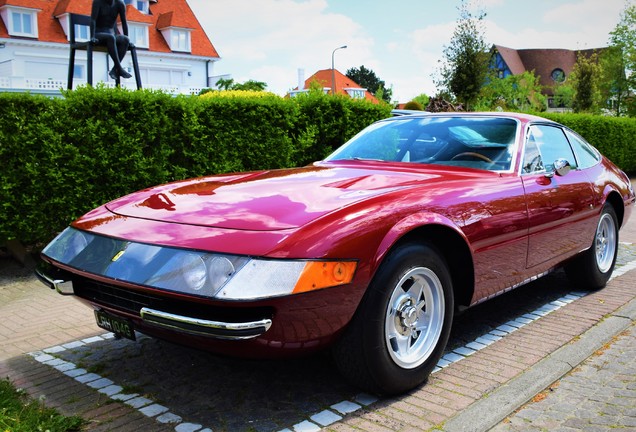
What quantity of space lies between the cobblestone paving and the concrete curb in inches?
1.6

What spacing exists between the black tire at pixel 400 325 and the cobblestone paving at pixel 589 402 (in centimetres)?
55

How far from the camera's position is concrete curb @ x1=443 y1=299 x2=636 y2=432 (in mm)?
3016

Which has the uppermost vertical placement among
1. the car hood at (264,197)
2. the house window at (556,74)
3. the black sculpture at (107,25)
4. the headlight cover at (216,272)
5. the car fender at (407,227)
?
the house window at (556,74)

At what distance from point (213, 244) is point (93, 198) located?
4349 mm

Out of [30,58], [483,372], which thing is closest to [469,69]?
[483,372]

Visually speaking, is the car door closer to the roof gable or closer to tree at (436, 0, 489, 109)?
tree at (436, 0, 489, 109)

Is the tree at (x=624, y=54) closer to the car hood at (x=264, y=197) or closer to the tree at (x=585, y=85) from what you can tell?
the tree at (x=585, y=85)

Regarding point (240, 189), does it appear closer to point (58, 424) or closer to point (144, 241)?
point (144, 241)

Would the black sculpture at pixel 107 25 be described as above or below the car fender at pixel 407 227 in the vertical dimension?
above

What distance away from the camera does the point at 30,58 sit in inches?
1694

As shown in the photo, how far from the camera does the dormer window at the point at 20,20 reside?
1652 inches

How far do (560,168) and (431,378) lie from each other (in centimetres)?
212

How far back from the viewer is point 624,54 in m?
43.3

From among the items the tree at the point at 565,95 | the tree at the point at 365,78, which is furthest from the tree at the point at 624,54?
the tree at the point at 365,78
